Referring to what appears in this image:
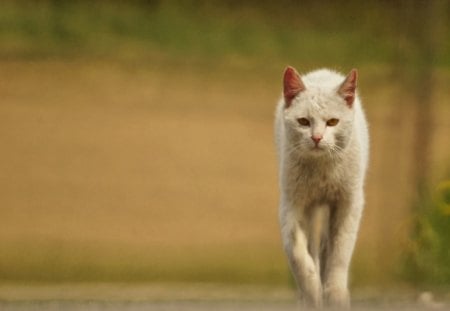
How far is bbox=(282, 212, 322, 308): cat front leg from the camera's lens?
464cm

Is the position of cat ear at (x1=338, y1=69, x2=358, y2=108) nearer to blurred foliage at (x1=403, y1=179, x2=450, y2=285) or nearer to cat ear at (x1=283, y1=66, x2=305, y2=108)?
cat ear at (x1=283, y1=66, x2=305, y2=108)

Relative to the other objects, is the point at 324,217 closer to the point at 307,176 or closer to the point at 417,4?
the point at 307,176

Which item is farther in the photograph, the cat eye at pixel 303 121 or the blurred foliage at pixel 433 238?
the blurred foliage at pixel 433 238

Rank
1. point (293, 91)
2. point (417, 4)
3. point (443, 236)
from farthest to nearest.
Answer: point (417, 4)
point (443, 236)
point (293, 91)

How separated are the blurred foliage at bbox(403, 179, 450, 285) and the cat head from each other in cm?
182

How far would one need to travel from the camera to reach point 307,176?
4816 millimetres

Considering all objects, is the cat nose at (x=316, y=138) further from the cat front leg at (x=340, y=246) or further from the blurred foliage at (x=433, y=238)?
the blurred foliage at (x=433, y=238)

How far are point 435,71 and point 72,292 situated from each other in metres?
2.24

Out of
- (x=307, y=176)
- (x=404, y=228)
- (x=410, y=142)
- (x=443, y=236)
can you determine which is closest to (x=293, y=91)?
(x=307, y=176)

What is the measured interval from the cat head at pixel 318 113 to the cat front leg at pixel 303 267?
0.87 ft

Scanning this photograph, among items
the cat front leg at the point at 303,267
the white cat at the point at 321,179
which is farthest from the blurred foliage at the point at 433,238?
the cat front leg at the point at 303,267

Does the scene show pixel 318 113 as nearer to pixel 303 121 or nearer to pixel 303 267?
pixel 303 121

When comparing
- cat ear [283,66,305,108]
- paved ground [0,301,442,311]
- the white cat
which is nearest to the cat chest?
the white cat

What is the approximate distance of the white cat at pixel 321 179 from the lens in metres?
4.66
